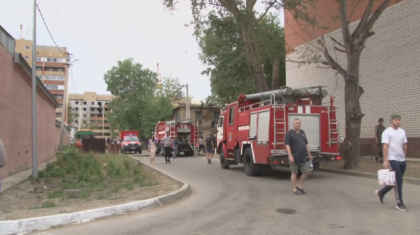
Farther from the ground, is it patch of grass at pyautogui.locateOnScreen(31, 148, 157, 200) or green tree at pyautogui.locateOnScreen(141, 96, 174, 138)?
green tree at pyautogui.locateOnScreen(141, 96, 174, 138)

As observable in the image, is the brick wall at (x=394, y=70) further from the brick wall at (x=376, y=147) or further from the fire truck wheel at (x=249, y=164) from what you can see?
the fire truck wheel at (x=249, y=164)

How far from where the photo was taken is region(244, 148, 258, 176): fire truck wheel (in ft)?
40.0

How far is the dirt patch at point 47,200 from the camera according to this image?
632 cm

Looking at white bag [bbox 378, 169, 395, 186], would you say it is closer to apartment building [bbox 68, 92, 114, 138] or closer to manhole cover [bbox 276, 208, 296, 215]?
manhole cover [bbox 276, 208, 296, 215]

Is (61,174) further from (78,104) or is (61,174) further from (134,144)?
(78,104)

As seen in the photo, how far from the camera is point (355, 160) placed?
42.0 feet

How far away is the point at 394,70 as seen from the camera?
1625cm

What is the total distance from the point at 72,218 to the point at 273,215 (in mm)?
3495

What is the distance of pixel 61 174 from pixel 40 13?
6.22m

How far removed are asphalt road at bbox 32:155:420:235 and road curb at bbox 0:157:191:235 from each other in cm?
18

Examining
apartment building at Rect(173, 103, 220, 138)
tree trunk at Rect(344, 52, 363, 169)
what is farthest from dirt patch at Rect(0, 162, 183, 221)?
apartment building at Rect(173, 103, 220, 138)

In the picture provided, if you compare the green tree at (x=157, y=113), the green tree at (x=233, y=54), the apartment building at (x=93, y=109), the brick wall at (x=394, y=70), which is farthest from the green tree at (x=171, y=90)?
Result: the apartment building at (x=93, y=109)

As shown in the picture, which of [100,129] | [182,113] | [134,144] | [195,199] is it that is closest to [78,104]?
[100,129]

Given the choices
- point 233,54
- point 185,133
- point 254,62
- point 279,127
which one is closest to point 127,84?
point 185,133
